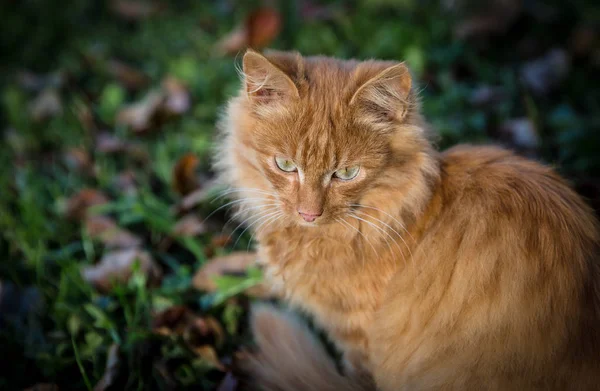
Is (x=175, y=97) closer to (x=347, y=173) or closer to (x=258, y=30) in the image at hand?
(x=258, y=30)

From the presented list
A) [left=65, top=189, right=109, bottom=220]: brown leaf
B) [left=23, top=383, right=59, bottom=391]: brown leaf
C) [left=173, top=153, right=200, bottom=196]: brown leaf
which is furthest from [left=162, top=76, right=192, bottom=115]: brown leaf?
[left=23, top=383, right=59, bottom=391]: brown leaf

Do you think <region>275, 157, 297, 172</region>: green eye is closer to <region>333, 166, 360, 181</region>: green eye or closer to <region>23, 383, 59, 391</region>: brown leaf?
<region>333, 166, 360, 181</region>: green eye

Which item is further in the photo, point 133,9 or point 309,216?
point 133,9

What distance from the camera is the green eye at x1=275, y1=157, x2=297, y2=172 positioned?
1931 mm

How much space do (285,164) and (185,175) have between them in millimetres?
1161

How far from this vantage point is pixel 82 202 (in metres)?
2.98

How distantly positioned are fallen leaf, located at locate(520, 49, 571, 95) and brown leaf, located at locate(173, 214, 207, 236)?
232cm

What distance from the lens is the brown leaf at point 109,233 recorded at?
9.04 feet

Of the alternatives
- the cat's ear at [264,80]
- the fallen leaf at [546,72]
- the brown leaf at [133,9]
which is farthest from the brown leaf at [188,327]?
the brown leaf at [133,9]

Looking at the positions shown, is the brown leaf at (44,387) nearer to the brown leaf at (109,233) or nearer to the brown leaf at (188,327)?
the brown leaf at (188,327)

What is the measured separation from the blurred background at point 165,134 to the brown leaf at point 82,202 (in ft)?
0.03

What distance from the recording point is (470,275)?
1778 millimetres

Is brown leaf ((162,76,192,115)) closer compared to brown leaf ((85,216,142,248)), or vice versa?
brown leaf ((85,216,142,248))

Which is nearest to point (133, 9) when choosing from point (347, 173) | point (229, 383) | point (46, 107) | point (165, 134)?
point (46, 107)
